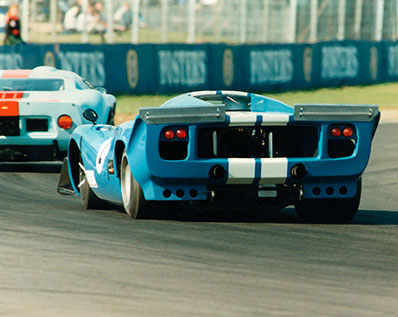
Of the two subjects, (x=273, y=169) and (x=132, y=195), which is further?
(x=132, y=195)

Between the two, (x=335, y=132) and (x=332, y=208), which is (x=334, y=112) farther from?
(x=332, y=208)

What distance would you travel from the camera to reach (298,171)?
6.88 metres

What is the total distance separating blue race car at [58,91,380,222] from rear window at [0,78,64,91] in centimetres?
433

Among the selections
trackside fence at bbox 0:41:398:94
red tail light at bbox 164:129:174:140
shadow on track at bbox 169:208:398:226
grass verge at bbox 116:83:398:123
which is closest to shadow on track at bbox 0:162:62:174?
shadow on track at bbox 169:208:398:226

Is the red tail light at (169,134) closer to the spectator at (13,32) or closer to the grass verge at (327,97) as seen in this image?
the grass verge at (327,97)

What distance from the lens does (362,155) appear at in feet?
23.1

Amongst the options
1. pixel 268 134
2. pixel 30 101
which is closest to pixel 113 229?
pixel 268 134

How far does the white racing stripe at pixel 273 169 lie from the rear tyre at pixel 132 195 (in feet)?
2.85

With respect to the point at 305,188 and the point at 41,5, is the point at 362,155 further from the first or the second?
the point at 41,5

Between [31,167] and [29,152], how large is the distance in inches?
45.0

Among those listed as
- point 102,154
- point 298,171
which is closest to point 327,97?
point 102,154

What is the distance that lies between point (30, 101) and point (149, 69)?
1161cm

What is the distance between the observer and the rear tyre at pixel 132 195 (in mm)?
7043

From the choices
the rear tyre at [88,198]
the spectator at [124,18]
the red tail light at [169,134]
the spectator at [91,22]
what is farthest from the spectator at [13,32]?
the red tail light at [169,134]
